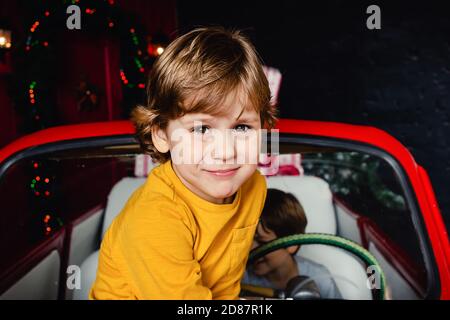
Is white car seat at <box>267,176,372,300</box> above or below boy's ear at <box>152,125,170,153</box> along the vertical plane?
below

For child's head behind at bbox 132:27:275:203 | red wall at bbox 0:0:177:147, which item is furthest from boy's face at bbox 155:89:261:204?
red wall at bbox 0:0:177:147

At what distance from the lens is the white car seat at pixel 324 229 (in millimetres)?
1166

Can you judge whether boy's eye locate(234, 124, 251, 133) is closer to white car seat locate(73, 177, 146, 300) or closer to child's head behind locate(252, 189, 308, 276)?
child's head behind locate(252, 189, 308, 276)

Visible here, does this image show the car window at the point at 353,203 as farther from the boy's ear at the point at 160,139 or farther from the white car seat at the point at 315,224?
the boy's ear at the point at 160,139

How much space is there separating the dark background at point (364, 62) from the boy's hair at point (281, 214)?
168 cm

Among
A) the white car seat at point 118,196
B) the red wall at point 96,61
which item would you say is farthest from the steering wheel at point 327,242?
the red wall at point 96,61

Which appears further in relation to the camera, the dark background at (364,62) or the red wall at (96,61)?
the red wall at (96,61)

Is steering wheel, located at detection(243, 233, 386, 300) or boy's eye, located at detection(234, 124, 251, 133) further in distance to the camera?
steering wheel, located at detection(243, 233, 386, 300)

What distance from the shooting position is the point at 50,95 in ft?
8.87

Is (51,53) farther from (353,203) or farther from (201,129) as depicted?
(201,129)

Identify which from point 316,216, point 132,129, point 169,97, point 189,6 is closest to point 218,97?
point 169,97

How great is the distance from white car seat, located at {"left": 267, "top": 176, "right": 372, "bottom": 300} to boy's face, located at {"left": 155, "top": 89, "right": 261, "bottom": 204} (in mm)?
450

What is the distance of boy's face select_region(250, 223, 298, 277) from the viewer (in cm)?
117

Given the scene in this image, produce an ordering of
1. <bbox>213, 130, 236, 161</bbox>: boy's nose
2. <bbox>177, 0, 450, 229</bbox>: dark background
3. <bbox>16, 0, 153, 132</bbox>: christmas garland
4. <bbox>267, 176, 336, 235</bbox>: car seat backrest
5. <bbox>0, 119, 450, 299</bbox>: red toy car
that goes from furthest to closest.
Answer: <bbox>177, 0, 450, 229</bbox>: dark background → <bbox>16, 0, 153, 132</bbox>: christmas garland → <bbox>267, 176, 336, 235</bbox>: car seat backrest → <bbox>0, 119, 450, 299</bbox>: red toy car → <bbox>213, 130, 236, 161</bbox>: boy's nose
